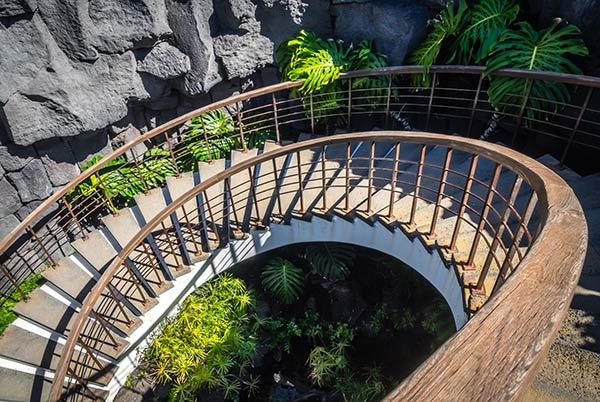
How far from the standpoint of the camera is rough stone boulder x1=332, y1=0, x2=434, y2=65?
4879mm

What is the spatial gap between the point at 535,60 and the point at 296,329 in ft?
13.0

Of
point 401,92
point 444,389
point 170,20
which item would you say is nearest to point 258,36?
point 170,20

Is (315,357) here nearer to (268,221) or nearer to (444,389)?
(268,221)

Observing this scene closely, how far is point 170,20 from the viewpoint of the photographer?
16.9 feet

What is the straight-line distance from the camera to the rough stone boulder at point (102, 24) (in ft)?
14.4

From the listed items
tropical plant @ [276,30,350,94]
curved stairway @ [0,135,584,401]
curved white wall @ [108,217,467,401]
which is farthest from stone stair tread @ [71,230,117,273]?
tropical plant @ [276,30,350,94]

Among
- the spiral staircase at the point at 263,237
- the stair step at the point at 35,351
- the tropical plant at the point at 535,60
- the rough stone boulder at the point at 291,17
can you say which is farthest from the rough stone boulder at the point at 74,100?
the tropical plant at the point at 535,60

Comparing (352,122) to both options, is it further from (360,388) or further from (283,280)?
(360,388)

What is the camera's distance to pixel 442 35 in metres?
4.41

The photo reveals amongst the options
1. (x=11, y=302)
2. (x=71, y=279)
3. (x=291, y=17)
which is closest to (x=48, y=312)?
(x=71, y=279)

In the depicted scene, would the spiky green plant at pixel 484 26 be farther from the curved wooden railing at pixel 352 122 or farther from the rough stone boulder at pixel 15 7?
the rough stone boulder at pixel 15 7

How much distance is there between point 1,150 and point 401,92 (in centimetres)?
502

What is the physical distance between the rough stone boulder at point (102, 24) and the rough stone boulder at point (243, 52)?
31.1 inches

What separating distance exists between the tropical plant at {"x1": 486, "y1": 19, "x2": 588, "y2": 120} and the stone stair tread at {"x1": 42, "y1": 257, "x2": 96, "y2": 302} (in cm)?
444
